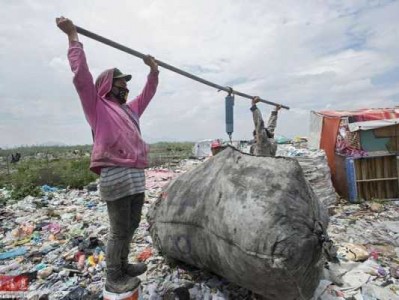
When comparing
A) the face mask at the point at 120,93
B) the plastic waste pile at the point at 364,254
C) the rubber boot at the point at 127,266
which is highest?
the face mask at the point at 120,93

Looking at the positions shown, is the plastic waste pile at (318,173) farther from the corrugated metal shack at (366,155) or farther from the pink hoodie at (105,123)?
the pink hoodie at (105,123)

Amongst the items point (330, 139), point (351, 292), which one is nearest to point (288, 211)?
point (351, 292)

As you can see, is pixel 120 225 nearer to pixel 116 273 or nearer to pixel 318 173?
pixel 116 273

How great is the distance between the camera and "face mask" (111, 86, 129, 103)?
2731 millimetres

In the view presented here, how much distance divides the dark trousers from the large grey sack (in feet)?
1.39

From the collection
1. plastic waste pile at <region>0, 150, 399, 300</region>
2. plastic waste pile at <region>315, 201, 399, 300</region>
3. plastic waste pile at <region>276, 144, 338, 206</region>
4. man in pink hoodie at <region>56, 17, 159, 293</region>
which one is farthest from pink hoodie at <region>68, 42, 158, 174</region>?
plastic waste pile at <region>276, 144, 338, 206</region>

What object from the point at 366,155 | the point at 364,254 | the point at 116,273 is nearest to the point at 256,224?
the point at 116,273

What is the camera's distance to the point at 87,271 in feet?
12.8

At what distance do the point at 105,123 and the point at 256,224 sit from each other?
121 centimetres

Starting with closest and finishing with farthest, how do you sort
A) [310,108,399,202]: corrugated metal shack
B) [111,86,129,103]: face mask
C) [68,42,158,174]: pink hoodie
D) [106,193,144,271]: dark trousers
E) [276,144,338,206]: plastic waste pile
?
[68,42,158,174]: pink hoodie, [106,193,144,271]: dark trousers, [111,86,129,103]: face mask, [276,144,338,206]: plastic waste pile, [310,108,399,202]: corrugated metal shack

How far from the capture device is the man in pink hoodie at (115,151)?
2.39m

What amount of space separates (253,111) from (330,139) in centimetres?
379

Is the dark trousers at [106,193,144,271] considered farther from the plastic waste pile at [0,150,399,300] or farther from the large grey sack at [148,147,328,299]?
the plastic waste pile at [0,150,399,300]

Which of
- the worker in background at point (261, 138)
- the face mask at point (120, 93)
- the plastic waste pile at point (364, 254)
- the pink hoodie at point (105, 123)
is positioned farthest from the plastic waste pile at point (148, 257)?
the face mask at point (120, 93)
